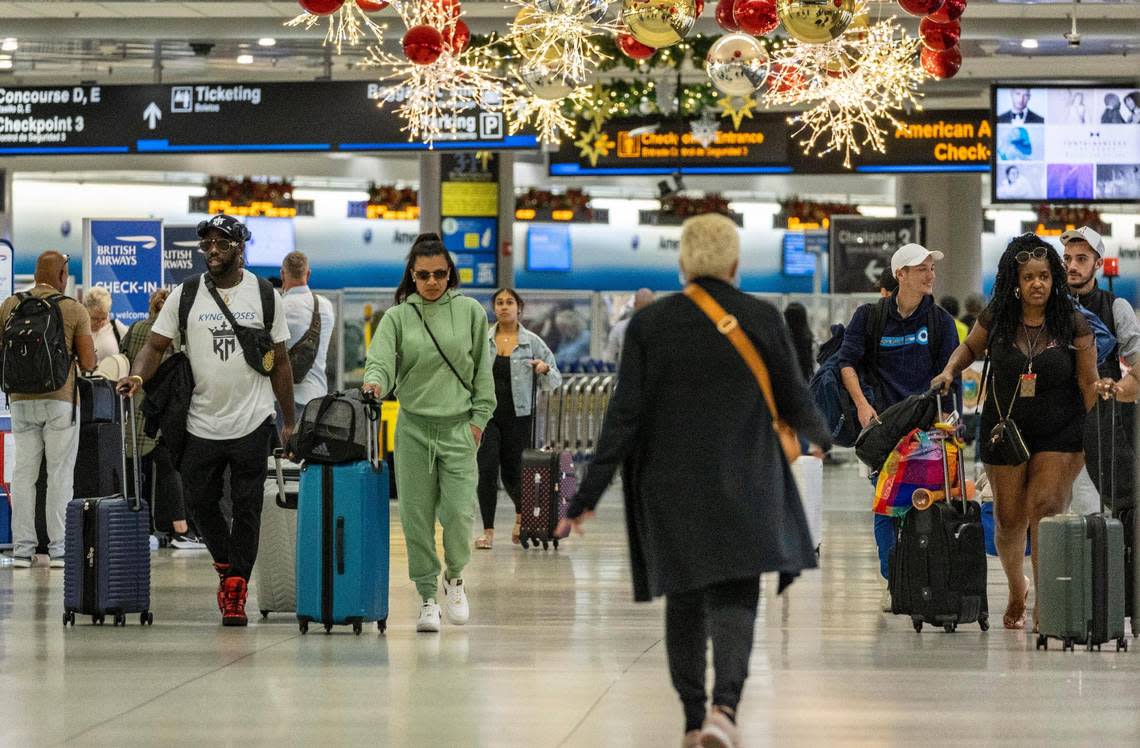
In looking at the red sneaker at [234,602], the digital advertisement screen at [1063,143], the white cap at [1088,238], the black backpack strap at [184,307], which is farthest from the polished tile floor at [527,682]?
the digital advertisement screen at [1063,143]

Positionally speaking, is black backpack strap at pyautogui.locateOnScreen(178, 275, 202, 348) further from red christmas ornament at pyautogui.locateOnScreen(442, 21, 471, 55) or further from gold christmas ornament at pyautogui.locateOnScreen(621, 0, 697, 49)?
red christmas ornament at pyautogui.locateOnScreen(442, 21, 471, 55)

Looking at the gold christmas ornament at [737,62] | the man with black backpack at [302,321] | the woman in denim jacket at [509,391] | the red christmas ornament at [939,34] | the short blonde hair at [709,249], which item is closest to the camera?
the short blonde hair at [709,249]

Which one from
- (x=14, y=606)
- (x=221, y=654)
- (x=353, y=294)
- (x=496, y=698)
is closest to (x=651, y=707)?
(x=496, y=698)

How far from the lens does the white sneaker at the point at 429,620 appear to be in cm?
733

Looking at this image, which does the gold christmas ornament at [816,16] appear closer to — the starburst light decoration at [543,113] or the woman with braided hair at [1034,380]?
the woman with braided hair at [1034,380]

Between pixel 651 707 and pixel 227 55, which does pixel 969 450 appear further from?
pixel 651 707

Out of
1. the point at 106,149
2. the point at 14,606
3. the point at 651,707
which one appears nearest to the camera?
the point at 651,707

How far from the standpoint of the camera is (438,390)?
7254 mm

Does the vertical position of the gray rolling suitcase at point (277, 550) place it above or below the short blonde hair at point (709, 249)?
below

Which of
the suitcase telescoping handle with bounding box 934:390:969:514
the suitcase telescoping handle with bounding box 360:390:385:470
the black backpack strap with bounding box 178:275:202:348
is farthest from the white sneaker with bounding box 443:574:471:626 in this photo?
the suitcase telescoping handle with bounding box 934:390:969:514

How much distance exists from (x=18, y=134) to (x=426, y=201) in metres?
5.61

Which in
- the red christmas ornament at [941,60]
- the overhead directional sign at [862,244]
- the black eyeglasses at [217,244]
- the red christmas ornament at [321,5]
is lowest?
the black eyeglasses at [217,244]

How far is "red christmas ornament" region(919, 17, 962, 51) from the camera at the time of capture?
9.48m

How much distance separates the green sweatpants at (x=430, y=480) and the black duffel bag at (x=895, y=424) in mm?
1641
